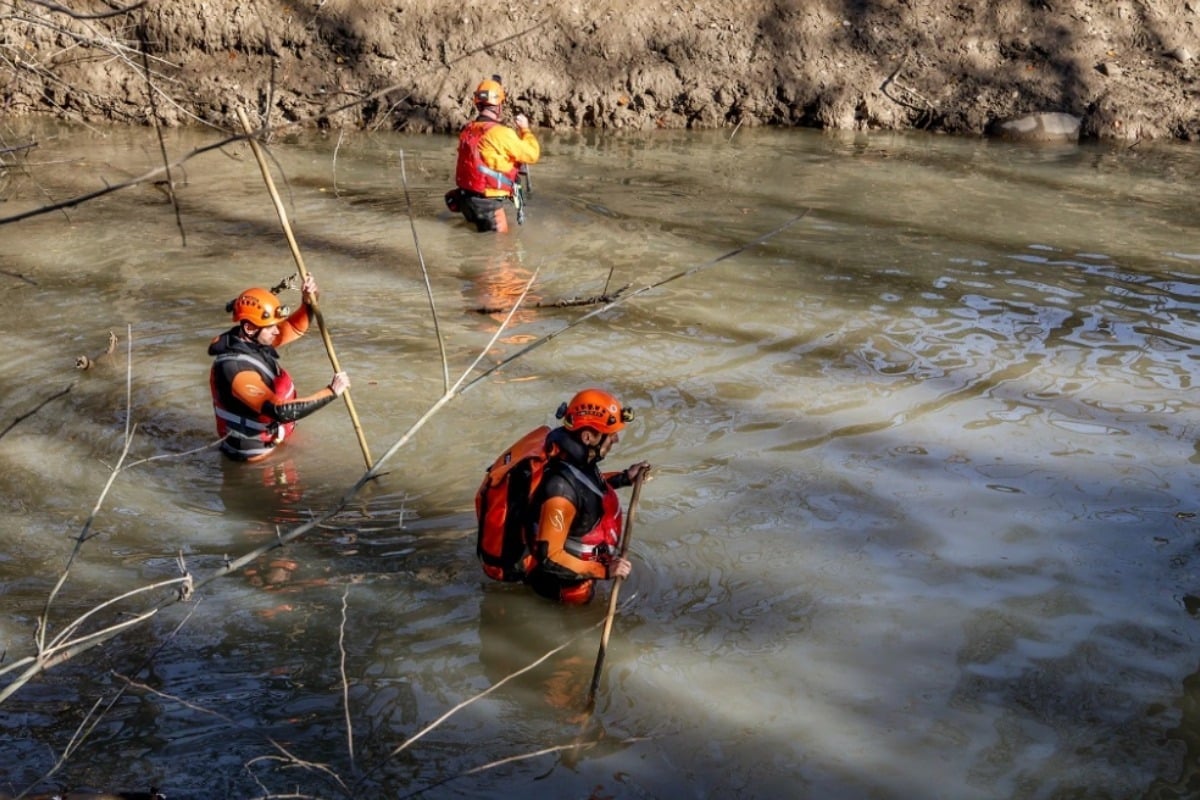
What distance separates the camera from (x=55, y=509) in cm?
832

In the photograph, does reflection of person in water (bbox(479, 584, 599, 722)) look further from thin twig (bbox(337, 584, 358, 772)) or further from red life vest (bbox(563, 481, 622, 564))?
thin twig (bbox(337, 584, 358, 772))

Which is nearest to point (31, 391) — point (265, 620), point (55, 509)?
point (55, 509)

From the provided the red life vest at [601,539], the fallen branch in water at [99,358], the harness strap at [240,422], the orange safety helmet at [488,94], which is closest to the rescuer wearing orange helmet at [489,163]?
the orange safety helmet at [488,94]

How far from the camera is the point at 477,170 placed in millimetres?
13836

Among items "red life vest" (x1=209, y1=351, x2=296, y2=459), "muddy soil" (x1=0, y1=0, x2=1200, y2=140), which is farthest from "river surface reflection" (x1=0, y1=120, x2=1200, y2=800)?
"muddy soil" (x1=0, y1=0, x2=1200, y2=140)

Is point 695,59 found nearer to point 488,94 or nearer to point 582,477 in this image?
point 488,94

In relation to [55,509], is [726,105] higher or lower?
higher

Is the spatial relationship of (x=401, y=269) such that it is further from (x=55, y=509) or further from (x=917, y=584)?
(x=917, y=584)

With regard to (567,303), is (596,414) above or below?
above

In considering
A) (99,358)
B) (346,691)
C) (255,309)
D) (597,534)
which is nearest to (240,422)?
(255,309)

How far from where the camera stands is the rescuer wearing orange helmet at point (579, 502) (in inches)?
262

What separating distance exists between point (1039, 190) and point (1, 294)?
1221 cm

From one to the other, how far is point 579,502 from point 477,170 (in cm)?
782

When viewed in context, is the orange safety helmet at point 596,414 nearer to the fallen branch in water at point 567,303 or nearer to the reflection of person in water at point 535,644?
the reflection of person in water at point 535,644
